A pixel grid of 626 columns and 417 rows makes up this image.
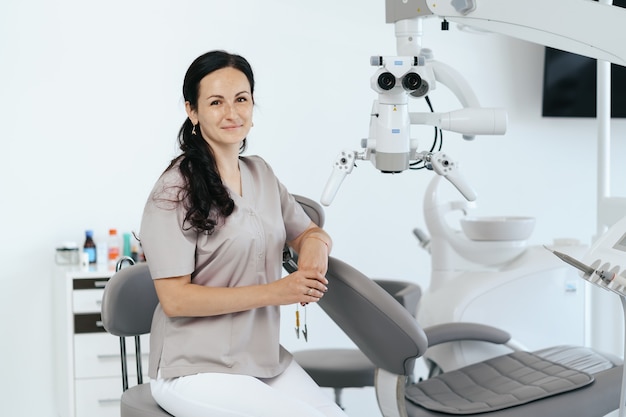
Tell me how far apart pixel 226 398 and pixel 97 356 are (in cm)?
169

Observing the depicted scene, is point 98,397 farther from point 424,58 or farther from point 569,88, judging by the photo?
point 569,88

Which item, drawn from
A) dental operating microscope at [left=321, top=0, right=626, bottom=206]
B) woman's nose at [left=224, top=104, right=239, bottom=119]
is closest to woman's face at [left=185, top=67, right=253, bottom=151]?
woman's nose at [left=224, top=104, right=239, bottom=119]

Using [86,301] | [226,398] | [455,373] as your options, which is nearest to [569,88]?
[455,373]

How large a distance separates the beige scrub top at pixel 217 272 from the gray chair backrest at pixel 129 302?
133 millimetres

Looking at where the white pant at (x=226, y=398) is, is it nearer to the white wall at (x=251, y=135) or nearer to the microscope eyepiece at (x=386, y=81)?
the microscope eyepiece at (x=386, y=81)

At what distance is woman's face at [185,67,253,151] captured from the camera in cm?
190

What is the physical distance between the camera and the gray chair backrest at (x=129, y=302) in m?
2.02

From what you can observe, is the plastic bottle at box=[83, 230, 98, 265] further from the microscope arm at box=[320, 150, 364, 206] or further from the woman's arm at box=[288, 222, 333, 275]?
the microscope arm at box=[320, 150, 364, 206]

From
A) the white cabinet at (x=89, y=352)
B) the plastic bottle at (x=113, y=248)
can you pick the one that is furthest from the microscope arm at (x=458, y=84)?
the plastic bottle at (x=113, y=248)

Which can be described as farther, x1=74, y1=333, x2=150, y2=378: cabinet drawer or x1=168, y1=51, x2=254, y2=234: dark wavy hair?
x1=74, y1=333, x2=150, y2=378: cabinet drawer

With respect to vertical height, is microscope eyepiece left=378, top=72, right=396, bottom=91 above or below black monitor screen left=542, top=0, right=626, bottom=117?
below

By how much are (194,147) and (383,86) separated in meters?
0.45

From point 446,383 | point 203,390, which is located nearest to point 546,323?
point 446,383

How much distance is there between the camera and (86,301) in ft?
10.8
